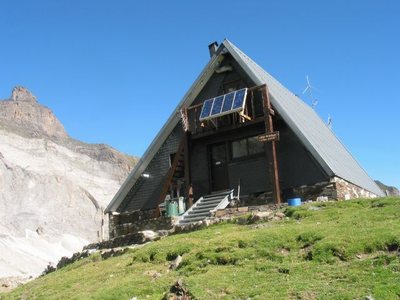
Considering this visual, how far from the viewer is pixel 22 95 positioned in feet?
479

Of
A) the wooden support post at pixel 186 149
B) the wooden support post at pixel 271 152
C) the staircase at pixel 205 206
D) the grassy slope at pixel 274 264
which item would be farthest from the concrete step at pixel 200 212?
the grassy slope at pixel 274 264

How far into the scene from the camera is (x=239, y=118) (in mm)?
21844

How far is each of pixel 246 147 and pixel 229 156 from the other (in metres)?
0.88

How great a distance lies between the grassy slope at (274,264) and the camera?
884 cm

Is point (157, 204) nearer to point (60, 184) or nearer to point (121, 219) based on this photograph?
point (121, 219)

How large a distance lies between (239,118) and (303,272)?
12.8 meters

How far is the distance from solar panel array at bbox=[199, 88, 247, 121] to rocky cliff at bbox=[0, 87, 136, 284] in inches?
1109

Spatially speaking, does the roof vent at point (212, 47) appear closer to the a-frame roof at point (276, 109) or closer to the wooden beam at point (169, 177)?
the a-frame roof at point (276, 109)

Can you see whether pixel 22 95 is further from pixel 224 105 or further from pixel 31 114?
pixel 224 105

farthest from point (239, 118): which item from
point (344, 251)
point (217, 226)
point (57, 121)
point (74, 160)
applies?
point (57, 121)

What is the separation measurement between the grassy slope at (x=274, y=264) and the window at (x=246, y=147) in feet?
22.6

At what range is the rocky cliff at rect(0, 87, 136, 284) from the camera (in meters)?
53.4

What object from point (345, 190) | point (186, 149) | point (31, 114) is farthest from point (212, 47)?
point (31, 114)

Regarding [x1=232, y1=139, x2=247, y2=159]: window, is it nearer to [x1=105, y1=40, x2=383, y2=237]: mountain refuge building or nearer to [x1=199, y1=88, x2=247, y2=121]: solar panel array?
[x1=105, y1=40, x2=383, y2=237]: mountain refuge building
